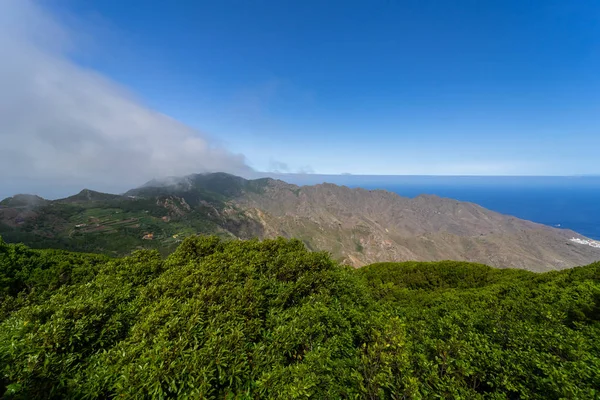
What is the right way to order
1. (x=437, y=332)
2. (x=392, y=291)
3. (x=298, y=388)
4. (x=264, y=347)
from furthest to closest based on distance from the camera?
(x=392, y=291)
(x=437, y=332)
(x=264, y=347)
(x=298, y=388)

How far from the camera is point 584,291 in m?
16.5

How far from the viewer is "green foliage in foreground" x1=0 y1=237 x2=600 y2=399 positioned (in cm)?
857

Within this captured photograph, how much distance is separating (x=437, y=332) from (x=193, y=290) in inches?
624

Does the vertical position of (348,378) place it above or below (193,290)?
below

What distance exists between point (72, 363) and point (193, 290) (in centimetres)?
563

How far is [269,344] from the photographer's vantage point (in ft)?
37.6

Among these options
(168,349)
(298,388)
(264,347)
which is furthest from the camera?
(264,347)

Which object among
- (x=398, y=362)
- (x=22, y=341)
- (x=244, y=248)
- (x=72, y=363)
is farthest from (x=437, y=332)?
(x=22, y=341)

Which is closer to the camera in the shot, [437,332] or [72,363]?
[72,363]

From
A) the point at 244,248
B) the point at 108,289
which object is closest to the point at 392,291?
the point at 244,248

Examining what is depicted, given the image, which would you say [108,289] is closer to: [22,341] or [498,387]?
[22,341]

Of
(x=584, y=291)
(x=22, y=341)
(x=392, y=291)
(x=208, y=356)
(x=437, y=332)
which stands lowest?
(x=392, y=291)

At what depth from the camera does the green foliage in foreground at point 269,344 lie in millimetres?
8570

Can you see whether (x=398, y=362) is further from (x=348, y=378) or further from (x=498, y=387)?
(x=498, y=387)
